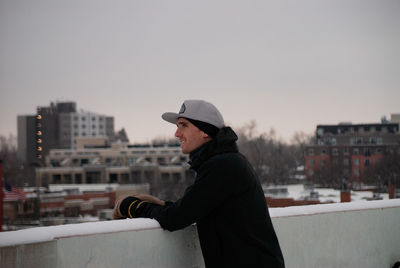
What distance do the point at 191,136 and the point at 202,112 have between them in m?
0.17

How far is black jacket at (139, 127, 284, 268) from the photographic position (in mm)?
3273

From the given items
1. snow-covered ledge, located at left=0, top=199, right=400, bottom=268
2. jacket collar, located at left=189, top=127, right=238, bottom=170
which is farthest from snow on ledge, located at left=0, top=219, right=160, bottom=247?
jacket collar, located at left=189, top=127, right=238, bottom=170

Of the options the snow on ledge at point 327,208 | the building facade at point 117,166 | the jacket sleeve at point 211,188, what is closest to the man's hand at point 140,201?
the jacket sleeve at point 211,188

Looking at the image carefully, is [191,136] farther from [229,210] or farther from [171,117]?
[229,210]

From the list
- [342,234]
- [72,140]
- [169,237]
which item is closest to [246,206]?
[169,237]

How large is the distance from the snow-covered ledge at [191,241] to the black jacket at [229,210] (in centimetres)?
42

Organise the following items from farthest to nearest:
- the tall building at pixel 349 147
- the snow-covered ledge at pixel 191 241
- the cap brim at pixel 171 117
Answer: the tall building at pixel 349 147 → the cap brim at pixel 171 117 → the snow-covered ledge at pixel 191 241

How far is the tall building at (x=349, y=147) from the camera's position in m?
98.1

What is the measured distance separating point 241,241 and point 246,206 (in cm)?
20

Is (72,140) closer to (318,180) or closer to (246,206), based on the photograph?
(318,180)

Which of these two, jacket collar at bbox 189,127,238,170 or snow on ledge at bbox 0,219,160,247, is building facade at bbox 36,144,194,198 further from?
jacket collar at bbox 189,127,238,170

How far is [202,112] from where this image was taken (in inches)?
138

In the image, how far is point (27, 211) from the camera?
6719cm

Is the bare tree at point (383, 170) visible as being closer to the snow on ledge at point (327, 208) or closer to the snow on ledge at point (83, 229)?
the snow on ledge at point (327, 208)
